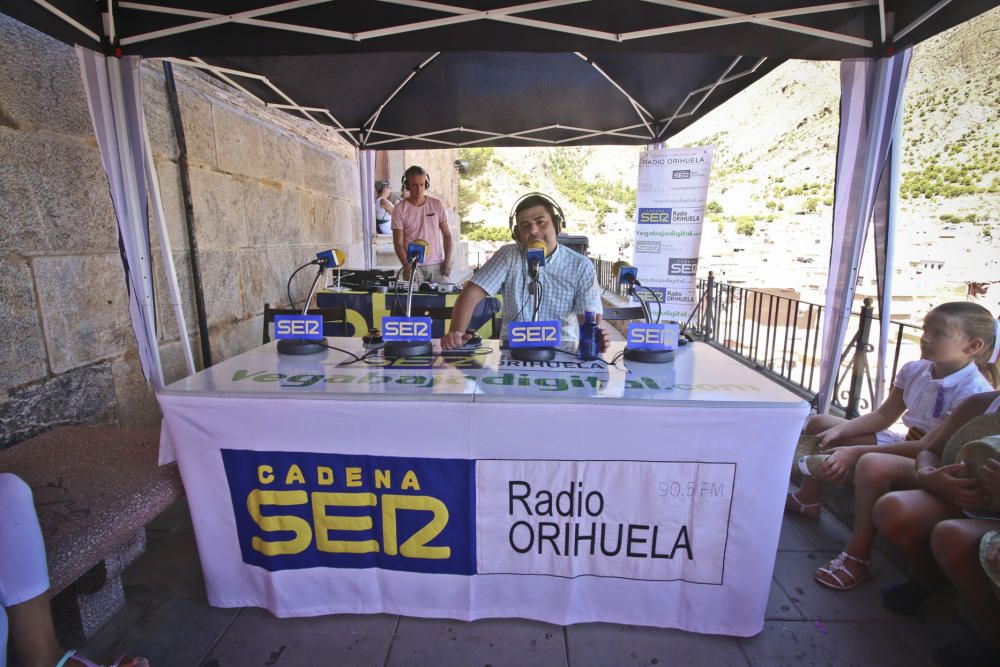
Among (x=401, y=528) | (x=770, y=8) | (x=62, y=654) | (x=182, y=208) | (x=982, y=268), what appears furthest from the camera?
(x=982, y=268)

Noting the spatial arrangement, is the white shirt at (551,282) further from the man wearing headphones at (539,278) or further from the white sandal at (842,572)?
the white sandal at (842,572)

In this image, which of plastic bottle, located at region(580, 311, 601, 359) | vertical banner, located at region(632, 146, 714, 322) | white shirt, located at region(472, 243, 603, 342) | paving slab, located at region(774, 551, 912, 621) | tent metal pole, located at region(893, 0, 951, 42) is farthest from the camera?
vertical banner, located at region(632, 146, 714, 322)

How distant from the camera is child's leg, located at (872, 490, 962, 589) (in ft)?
5.22

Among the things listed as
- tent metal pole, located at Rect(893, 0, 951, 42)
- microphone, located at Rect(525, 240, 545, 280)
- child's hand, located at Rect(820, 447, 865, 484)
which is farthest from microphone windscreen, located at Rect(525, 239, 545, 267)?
tent metal pole, located at Rect(893, 0, 951, 42)

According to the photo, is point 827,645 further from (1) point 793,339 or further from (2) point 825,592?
(1) point 793,339

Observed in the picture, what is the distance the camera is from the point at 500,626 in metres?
1.62

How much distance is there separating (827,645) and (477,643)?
46.3 inches

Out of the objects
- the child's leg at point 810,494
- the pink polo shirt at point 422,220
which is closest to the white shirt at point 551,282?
the child's leg at point 810,494

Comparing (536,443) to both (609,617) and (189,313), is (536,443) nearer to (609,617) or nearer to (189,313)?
(609,617)

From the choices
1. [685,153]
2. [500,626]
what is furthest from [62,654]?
[685,153]

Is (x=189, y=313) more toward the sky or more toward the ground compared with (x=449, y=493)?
more toward the sky

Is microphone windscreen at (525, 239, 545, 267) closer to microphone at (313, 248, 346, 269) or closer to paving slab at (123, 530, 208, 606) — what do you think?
microphone at (313, 248, 346, 269)

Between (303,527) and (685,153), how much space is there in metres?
4.74

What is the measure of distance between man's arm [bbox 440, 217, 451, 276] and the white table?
137 inches
